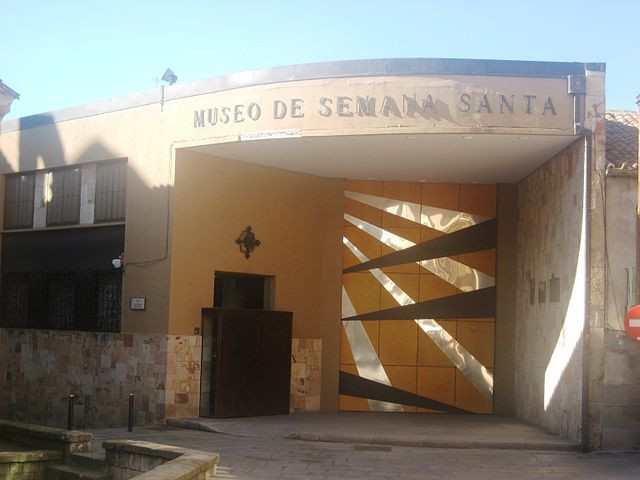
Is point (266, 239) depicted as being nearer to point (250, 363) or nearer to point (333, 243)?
point (333, 243)

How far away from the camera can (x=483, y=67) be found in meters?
15.2

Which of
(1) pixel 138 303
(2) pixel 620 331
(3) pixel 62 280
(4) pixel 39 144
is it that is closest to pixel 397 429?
(2) pixel 620 331

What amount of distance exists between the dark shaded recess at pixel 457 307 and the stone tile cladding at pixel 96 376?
448 centimetres

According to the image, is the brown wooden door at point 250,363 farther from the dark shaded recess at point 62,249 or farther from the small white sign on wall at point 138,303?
the dark shaded recess at point 62,249

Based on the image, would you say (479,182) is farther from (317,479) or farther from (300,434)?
(317,479)

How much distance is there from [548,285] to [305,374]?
5140mm

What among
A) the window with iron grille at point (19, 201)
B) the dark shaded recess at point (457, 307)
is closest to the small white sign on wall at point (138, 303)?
the window with iron grille at point (19, 201)

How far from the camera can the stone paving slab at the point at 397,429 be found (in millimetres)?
14711

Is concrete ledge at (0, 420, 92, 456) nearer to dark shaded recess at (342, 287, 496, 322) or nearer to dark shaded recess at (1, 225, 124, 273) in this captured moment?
dark shaded recess at (1, 225, 124, 273)

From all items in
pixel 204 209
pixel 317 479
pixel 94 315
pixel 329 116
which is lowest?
pixel 317 479

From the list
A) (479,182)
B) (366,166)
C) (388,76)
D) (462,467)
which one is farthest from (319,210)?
(462,467)

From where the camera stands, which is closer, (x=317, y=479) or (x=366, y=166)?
(x=317, y=479)

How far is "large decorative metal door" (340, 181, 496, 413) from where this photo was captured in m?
18.9

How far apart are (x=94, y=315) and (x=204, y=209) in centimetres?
335
